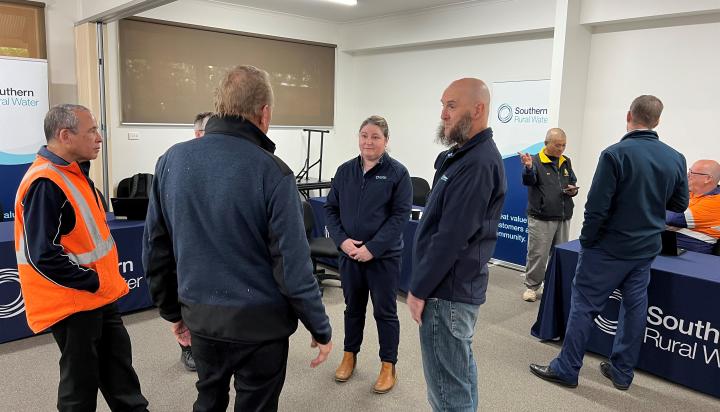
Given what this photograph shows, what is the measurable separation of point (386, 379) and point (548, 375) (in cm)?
97

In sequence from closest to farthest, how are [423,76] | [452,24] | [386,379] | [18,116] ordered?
1. [386,379]
2. [18,116]
3. [452,24]
4. [423,76]

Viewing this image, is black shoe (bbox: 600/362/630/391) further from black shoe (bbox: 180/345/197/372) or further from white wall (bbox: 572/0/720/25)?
white wall (bbox: 572/0/720/25)

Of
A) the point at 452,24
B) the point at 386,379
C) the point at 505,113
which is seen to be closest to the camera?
the point at 386,379

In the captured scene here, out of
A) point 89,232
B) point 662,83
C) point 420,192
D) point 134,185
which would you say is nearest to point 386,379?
point 89,232

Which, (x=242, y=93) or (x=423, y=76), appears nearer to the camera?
(x=242, y=93)

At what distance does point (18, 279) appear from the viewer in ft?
10.3

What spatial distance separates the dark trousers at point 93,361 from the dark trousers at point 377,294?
1098 mm

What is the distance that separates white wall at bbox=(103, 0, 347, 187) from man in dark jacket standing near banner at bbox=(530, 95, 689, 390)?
468 cm

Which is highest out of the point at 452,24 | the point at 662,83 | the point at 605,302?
the point at 452,24

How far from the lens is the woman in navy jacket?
2609 millimetres

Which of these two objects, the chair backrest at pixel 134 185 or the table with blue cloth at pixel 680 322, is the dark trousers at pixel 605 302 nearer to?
the table with blue cloth at pixel 680 322

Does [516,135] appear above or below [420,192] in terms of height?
above

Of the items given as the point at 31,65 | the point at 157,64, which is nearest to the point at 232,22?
the point at 157,64

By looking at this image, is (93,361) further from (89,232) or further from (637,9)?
(637,9)
